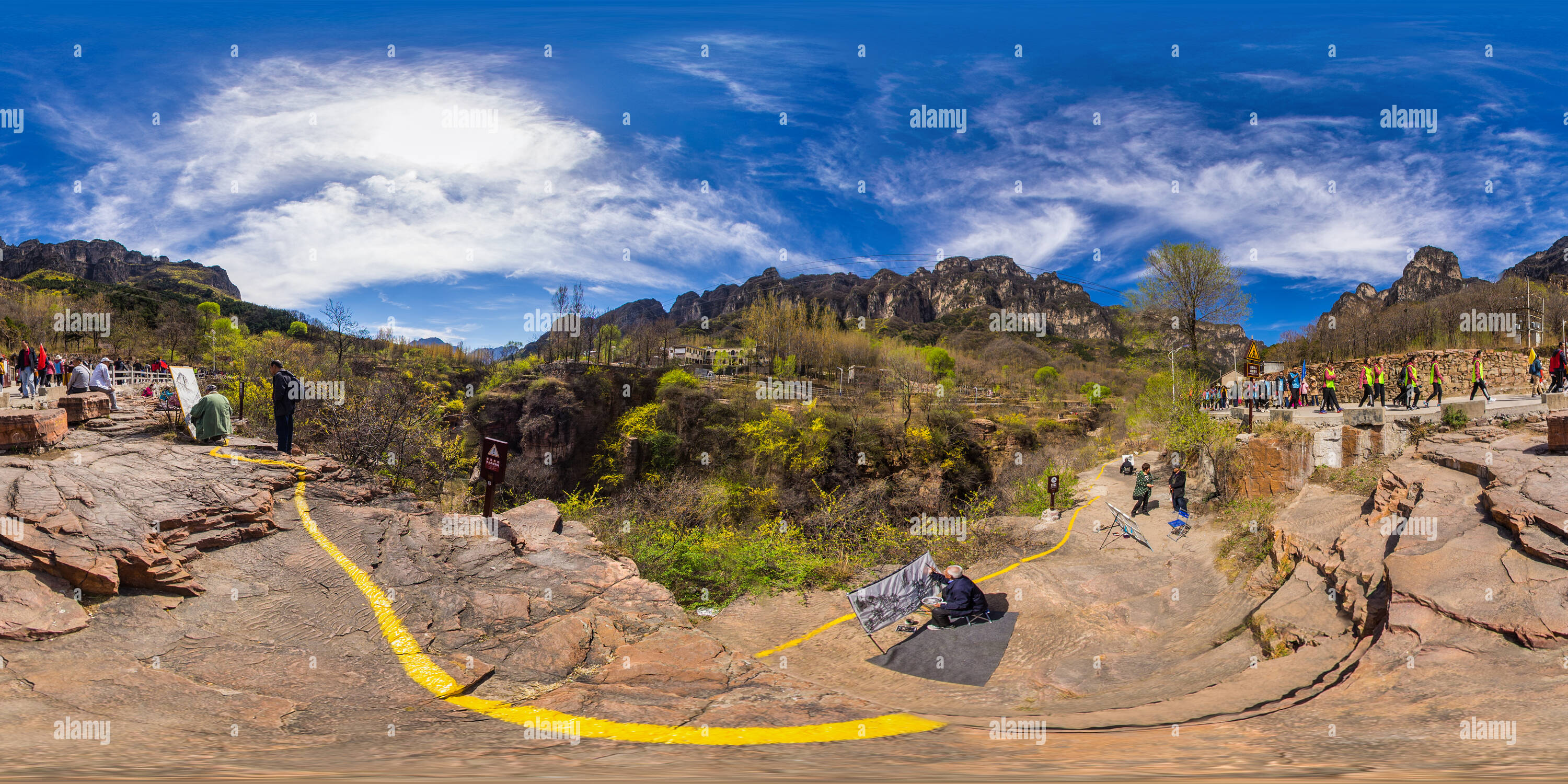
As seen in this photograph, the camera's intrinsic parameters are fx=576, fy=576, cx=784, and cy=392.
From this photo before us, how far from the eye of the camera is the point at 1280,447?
1552 centimetres

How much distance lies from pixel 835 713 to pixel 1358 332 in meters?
54.8

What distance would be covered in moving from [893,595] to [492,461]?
6636mm

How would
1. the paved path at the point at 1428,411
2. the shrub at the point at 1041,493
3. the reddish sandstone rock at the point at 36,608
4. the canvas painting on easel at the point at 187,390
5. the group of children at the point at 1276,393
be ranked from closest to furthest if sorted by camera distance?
the reddish sandstone rock at the point at 36,608 < the canvas painting on easel at the point at 187,390 < the paved path at the point at 1428,411 < the shrub at the point at 1041,493 < the group of children at the point at 1276,393

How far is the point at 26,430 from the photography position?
7824 millimetres

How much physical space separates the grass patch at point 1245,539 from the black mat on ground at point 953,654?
5.44 metres

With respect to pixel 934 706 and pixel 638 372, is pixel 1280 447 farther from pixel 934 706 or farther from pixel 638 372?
pixel 638 372

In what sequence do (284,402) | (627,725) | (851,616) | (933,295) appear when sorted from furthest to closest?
(933,295), (284,402), (851,616), (627,725)

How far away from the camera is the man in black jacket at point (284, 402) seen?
10695 mm

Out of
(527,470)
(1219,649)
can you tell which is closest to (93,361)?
(527,470)

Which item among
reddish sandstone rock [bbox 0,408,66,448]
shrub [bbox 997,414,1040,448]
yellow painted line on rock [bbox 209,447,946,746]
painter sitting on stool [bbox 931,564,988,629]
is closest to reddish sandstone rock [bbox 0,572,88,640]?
yellow painted line on rock [bbox 209,447,946,746]

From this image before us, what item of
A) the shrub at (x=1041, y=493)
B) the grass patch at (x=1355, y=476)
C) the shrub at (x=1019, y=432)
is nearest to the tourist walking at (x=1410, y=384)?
the grass patch at (x=1355, y=476)

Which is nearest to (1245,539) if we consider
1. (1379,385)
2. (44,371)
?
(1379,385)

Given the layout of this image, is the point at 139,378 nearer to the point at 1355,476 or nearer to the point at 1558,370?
the point at 1355,476

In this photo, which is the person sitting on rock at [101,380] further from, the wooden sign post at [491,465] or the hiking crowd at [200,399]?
the wooden sign post at [491,465]
